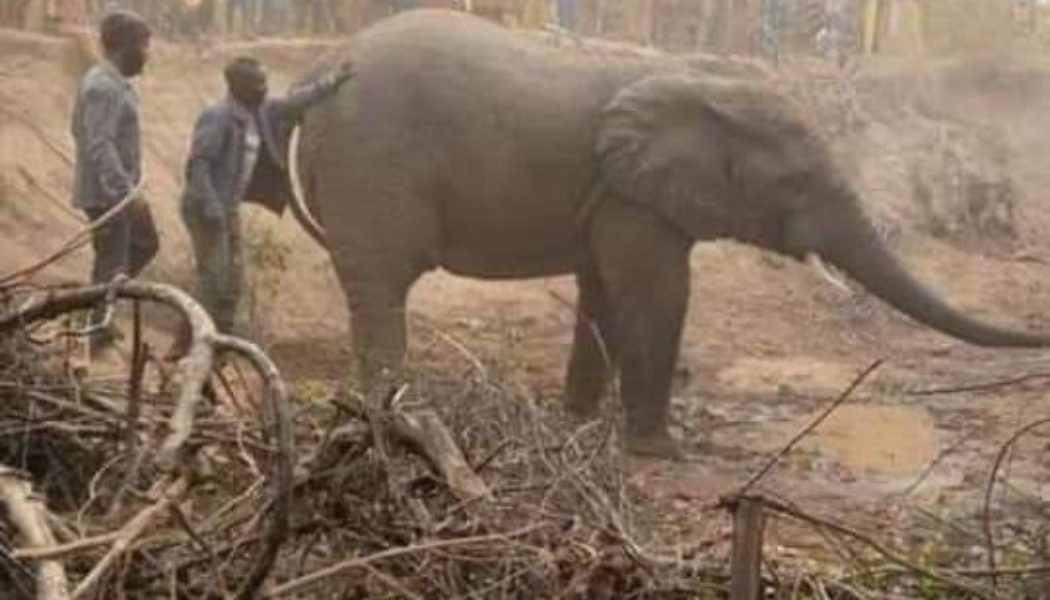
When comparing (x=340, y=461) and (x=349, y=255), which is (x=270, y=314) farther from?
(x=340, y=461)

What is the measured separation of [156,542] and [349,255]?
19.2ft

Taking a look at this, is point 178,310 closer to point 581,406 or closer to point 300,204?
point 581,406

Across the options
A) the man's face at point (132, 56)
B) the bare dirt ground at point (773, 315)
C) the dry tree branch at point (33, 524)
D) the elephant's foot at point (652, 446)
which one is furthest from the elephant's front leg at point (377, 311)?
the dry tree branch at point (33, 524)

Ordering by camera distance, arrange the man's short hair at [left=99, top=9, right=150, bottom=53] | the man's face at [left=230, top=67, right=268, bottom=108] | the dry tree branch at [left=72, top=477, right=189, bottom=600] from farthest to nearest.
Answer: the man's face at [left=230, top=67, right=268, bottom=108], the man's short hair at [left=99, top=9, right=150, bottom=53], the dry tree branch at [left=72, top=477, right=189, bottom=600]

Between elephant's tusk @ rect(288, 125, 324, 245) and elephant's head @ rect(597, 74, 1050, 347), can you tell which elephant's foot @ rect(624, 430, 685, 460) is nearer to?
elephant's head @ rect(597, 74, 1050, 347)

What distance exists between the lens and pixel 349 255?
34.0 feet

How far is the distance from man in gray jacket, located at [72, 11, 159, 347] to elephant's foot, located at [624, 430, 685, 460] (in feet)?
7.76

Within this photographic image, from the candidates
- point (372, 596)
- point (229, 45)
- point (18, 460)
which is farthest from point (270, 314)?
point (372, 596)

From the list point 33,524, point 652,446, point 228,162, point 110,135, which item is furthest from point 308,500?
point 228,162

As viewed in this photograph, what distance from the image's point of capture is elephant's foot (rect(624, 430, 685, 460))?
32.1 ft

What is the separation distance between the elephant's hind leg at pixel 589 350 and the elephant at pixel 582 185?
0.03 feet

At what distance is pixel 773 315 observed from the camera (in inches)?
621

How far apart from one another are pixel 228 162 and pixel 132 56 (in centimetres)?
67

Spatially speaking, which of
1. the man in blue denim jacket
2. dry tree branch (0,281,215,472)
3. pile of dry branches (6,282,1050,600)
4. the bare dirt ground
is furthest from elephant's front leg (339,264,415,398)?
dry tree branch (0,281,215,472)
